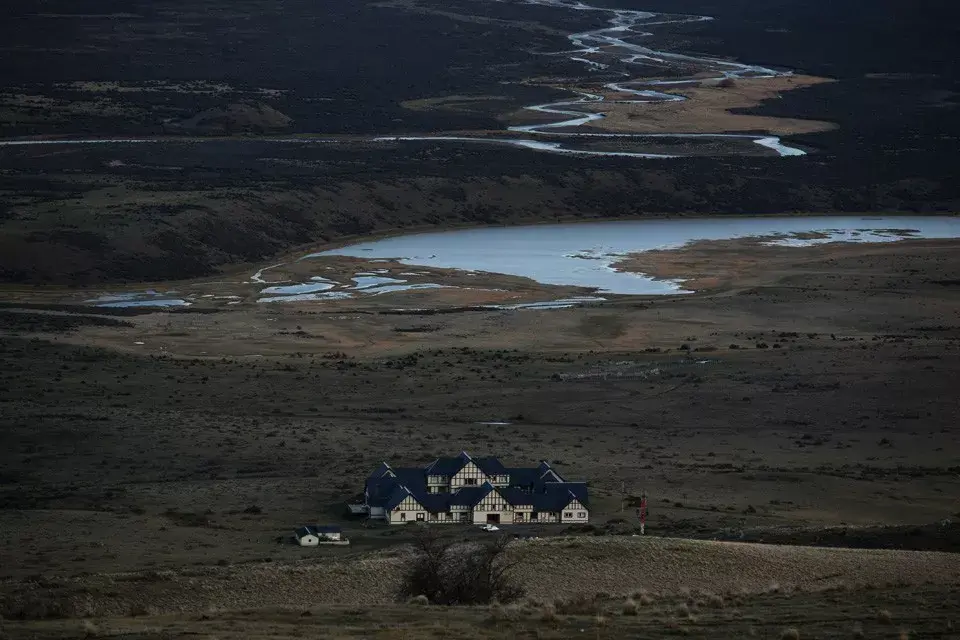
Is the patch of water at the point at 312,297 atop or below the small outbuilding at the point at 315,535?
below

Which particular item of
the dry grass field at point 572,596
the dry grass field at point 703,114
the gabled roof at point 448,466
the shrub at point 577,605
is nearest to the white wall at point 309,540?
the dry grass field at point 572,596

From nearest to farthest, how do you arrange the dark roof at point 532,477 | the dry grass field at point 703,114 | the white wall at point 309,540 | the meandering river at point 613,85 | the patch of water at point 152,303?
the white wall at point 309,540 → the dark roof at point 532,477 → the patch of water at point 152,303 → the meandering river at point 613,85 → the dry grass field at point 703,114

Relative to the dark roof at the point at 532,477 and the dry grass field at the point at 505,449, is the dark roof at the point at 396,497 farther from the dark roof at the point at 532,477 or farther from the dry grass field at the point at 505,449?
the dark roof at the point at 532,477

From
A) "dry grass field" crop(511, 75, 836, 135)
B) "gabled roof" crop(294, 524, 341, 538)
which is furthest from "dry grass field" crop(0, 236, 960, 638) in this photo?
"dry grass field" crop(511, 75, 836, 135)

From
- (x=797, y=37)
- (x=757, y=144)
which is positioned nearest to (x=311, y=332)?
(x=757, y=144)

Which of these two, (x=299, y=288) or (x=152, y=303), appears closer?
(x=152, y=303)

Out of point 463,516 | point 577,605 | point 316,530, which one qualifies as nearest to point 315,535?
point 316,530

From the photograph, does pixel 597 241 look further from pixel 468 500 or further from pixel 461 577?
pixel 461 577
